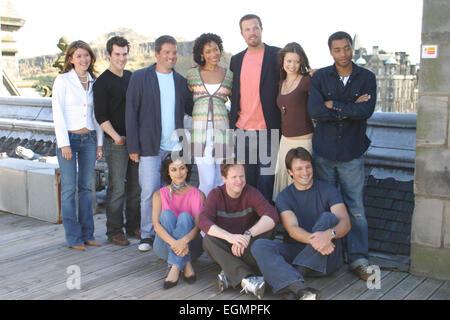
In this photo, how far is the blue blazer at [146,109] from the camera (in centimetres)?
414

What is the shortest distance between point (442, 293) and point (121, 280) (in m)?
2.20

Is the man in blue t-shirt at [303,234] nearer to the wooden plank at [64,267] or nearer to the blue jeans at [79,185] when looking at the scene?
the wooden plank at [64,267]

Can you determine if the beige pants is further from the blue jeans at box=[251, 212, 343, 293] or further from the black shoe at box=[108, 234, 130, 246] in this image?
the black shoe at box=[108, 234, 130, 246]

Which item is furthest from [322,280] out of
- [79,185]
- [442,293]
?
[79,185]

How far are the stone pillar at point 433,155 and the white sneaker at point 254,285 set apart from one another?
1.19m

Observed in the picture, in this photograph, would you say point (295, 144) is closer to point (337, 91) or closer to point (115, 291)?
point (337, 91)

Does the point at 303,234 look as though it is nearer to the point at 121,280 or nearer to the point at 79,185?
the point at 121,280

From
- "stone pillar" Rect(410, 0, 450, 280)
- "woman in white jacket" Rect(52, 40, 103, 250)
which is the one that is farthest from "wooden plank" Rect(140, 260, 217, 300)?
"stone pillar" Rect(410, 0, 450, 280)

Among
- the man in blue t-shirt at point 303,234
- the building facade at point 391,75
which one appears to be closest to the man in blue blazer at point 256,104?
the man in blue t-shirt at point 303,234

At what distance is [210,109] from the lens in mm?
4055

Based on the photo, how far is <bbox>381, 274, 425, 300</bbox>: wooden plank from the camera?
131 inches

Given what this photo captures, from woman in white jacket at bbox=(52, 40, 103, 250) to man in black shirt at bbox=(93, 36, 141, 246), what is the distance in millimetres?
102

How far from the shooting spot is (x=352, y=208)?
3826mm
